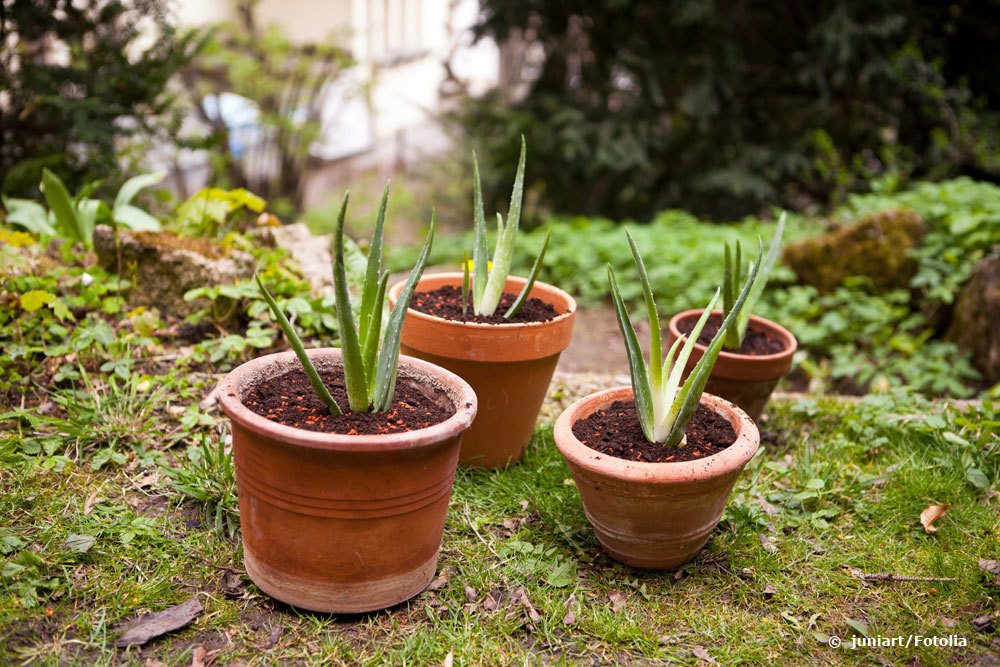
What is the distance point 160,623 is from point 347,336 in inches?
32.8

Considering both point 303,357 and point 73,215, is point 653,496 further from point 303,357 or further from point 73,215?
point 73,215

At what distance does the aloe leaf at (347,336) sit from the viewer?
1646 mm

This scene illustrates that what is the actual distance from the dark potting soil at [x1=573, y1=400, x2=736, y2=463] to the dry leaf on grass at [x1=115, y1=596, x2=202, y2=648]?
3.66ft

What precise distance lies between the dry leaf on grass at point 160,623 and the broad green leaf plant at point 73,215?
2151mm

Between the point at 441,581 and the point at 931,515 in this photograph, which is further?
the point at 931,515

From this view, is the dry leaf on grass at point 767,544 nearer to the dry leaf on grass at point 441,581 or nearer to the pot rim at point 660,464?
the pot rim at point 660,464

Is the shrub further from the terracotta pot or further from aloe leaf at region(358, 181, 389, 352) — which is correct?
Result: the terracotta pot

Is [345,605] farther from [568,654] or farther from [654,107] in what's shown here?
[654,107]

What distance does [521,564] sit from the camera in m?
2.14

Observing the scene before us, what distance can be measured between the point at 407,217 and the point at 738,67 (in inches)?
145

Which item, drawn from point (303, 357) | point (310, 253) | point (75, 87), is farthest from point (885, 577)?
point (75, 87)

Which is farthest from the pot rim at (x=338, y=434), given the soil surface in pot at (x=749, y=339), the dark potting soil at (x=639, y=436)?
the soil surface in pot at (x=749, y=339)

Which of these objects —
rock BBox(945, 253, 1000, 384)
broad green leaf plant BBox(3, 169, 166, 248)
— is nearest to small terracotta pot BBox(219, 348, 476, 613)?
broad green leaf plant BBox(3, 169, 166, 248)

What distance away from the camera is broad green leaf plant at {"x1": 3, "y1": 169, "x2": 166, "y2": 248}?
11.5 feet
